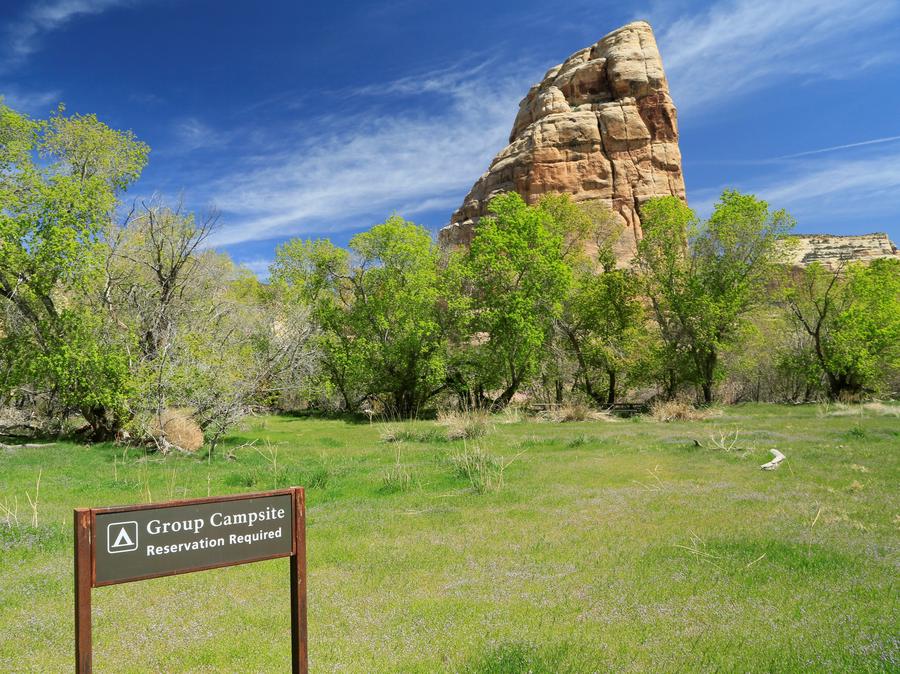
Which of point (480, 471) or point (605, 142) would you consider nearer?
point (480, 471)

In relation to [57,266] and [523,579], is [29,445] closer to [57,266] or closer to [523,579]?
[57,266]

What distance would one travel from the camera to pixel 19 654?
500 centimetres

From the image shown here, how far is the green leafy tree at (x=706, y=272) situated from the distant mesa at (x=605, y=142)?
1193 inches

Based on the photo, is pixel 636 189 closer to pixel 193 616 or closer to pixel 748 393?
pixel 748 393

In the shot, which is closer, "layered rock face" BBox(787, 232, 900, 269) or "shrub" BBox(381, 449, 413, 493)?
"shrub" BBox(381, 449, 413, 493)

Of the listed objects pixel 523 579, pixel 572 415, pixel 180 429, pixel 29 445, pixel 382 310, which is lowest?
pixel 572 415

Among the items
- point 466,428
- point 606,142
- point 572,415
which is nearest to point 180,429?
point 466,428

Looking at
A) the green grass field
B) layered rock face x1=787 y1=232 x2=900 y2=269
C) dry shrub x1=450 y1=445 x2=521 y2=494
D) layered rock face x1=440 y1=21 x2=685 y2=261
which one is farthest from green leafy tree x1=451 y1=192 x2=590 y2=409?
layered rock face x1=787 y1=232 x2=900 y2=269

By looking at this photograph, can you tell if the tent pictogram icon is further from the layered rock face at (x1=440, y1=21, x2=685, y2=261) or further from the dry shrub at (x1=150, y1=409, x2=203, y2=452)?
the layered rock face at (x1=440, y1=21, x2=685, y2=261)

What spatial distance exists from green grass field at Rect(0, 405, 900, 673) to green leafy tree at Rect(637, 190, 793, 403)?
75.5 feet

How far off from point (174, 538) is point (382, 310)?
31.7m

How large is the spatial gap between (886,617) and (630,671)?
2610 mm

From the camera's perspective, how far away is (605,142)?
70.0m

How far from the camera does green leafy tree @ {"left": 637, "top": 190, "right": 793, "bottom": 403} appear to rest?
115 ft
